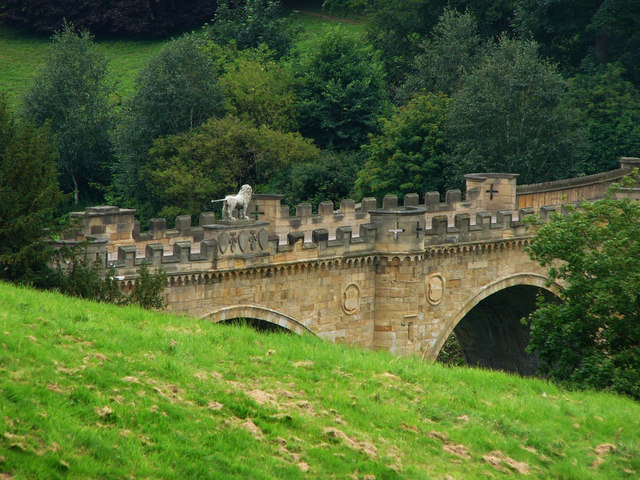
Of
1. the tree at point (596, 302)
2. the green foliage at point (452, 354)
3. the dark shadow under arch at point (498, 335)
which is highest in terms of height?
the tree at point (596, 302)

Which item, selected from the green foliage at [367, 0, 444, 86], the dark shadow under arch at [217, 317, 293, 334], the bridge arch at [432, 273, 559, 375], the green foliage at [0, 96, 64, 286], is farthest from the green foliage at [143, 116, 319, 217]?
the green foliage at [0, 96, 64, 286]

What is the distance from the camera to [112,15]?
227ft

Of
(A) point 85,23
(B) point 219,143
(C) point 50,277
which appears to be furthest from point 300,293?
(A) point 85,23

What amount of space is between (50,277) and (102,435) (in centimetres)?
859

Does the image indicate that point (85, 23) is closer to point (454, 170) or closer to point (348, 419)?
point (454, 170)

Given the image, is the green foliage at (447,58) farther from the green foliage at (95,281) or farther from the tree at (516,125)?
the green foliage at (95,281)

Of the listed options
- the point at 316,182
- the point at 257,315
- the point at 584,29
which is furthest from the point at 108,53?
the point at 257,315

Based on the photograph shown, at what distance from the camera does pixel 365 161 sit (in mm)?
51656

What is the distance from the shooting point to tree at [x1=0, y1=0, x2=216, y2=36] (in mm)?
68500

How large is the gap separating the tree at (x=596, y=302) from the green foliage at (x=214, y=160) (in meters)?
23.0

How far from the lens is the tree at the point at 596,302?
2483cm

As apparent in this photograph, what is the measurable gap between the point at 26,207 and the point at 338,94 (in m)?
33.5

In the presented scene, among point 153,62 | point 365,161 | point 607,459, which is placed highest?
point 153,62

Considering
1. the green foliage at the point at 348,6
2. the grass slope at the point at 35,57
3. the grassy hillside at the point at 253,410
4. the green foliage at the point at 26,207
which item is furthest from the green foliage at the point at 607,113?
the green foliage at the point at 26,207
